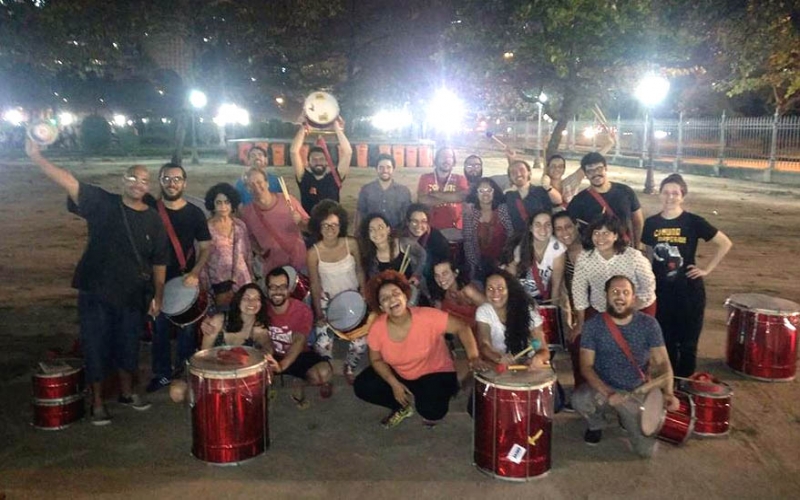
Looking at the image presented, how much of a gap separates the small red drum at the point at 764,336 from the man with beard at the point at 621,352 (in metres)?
1.58

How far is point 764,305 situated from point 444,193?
3167 millimetres

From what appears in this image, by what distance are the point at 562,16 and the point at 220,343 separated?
10.8m

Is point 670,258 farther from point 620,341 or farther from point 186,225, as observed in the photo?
point 186,225

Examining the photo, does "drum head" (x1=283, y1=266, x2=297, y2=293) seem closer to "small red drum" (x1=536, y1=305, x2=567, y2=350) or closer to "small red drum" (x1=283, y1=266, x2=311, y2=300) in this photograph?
"small red drum" (x1=283, y1=266, x2=311, y2=300)

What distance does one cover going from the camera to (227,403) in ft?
14.1

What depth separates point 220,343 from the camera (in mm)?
5418

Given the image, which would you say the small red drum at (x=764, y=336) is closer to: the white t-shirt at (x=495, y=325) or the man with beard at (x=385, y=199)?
the white t-shirt at (x=495, y=325)

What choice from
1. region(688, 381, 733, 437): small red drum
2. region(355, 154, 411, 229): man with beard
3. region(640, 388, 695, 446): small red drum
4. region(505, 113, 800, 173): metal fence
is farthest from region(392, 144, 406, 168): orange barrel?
region(640, 388, 695, 446): small red drum

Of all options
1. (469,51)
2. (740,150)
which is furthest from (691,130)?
(469,51)

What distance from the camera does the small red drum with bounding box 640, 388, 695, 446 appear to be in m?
4.43

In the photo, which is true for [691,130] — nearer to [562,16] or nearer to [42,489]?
[562,16]

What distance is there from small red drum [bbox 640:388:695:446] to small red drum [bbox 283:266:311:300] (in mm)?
2900

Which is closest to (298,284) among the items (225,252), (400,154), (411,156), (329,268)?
(329,268)

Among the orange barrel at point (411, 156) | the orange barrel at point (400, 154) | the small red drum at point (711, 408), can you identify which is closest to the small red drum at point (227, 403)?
the small red drum at point (711, 408)
